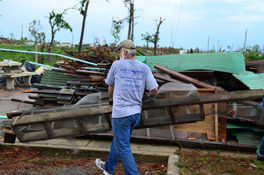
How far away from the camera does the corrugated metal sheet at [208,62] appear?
6.88 meters

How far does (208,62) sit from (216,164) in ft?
11.5

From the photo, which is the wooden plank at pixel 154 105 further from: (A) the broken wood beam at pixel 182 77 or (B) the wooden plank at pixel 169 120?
(A) the broken wood beam at pixel 182 77

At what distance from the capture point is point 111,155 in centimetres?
360

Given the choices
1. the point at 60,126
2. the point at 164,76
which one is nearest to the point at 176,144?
the point at 164,76

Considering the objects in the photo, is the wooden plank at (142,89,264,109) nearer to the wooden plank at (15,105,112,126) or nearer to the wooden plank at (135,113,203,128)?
the wooden plank at (135,113,203,128)

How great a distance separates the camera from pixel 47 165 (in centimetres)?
429

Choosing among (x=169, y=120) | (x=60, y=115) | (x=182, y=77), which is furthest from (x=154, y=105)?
(x=182, y=77)

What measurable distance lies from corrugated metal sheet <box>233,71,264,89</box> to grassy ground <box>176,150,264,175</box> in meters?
1.93

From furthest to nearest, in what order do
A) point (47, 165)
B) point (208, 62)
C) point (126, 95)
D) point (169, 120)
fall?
point (208, 62) < point (47, 165) < point (169, 120) < point (126, 95)

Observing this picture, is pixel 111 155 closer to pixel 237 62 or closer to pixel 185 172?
pixel 185 172

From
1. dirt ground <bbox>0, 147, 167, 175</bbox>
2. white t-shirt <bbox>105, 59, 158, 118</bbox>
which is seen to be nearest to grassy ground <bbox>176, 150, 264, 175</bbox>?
dirt ground <bbox>0, 147, 167, 175</bbox>

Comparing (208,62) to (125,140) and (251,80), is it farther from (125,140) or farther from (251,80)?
(125,140)

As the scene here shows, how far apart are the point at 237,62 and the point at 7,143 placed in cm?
611

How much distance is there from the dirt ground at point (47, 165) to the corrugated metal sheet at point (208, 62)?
3.47m
